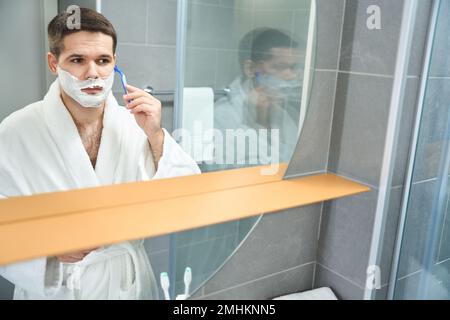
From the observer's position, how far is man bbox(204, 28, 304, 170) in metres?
1.16

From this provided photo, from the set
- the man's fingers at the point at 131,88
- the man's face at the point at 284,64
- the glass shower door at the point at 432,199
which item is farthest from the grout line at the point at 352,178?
the man's fingers at the point at 131,88

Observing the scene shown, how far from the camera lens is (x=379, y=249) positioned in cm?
130

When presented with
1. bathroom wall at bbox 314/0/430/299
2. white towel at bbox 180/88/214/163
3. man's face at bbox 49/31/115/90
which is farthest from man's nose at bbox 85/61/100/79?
bathroom wall at bbox 314/0/430/299

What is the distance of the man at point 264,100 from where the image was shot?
1157 mm

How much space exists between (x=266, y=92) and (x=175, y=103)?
313 millimetres

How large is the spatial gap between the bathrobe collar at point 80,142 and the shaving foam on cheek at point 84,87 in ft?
0.05

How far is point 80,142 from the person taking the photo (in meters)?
0.89

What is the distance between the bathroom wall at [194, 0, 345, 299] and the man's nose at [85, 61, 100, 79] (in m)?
0.59

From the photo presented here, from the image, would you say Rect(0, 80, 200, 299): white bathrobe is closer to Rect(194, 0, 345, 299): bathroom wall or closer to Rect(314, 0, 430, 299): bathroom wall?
Rect(194, 0, 345, 299): bathroom wall

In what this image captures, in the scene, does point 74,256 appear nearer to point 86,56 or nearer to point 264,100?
point 86,56

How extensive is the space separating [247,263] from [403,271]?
0.50 metres

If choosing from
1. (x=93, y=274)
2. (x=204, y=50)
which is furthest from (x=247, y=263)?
(x=204, y=50)

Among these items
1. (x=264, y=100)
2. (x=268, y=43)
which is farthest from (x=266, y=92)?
(x=268, y=43)
